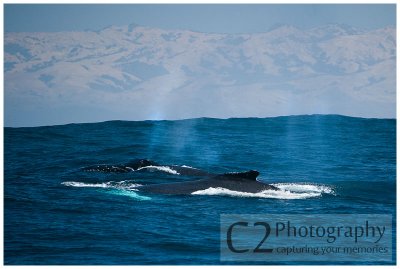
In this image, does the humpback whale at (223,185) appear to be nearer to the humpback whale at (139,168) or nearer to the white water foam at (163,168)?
the humpback whale at (139,168)

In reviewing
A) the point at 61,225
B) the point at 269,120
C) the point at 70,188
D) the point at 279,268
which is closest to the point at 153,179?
the point at 70,188

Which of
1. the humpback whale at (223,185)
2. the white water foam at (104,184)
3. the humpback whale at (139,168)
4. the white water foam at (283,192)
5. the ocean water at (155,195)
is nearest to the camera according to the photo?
the ocean water at (155,195)

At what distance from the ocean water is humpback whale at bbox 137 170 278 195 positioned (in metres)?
0.28

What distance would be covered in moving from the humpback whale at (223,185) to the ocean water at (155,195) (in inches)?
11.1

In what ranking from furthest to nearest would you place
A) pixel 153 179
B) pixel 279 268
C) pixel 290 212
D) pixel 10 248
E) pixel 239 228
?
pixel 153 179, pixel 290 212, pixel 239 228, pixel 10 248, pixel 279 268

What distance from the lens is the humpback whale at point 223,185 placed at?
23750 millimetres

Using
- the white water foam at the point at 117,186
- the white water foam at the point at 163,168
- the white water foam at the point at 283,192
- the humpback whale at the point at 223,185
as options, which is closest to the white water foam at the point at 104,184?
the white water foam at the point at 117,186

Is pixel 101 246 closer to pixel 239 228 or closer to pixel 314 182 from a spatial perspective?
pixel 239 228

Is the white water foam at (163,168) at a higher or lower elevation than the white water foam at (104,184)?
higher

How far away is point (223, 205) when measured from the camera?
21906 millimetres

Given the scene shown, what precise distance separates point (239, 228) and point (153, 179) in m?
8.71

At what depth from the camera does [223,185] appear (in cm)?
2389

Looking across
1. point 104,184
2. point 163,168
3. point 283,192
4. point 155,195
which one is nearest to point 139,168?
point 163,168

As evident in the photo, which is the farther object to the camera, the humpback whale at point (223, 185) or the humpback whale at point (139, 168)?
the humpback whale at point (139, 168)
